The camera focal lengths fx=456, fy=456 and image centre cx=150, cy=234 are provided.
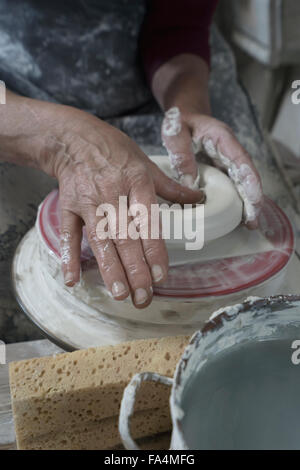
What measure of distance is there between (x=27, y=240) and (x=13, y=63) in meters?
0.48

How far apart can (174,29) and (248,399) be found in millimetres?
1100

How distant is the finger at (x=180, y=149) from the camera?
884 mm

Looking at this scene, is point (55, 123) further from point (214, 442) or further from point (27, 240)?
point (214, 442)

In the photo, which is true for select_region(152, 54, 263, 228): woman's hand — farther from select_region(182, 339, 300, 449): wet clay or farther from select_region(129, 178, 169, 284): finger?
select_region(182, 339, 300, 449): wet clay

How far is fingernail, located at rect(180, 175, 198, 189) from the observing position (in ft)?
2.88

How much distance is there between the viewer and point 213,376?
1.69 ft

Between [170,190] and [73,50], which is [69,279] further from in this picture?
[73,50]

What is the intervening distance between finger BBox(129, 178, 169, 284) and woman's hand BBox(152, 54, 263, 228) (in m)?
0.17

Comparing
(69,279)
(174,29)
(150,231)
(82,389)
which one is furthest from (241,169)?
(174,29)

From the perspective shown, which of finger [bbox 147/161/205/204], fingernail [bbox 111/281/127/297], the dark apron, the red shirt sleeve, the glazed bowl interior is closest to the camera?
the glazed bowl interior

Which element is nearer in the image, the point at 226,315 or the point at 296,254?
the point at 226,315

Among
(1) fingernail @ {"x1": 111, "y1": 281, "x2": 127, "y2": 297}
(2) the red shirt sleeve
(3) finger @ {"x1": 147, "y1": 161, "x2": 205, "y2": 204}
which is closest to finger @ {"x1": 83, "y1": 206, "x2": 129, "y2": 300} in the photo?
(1) fingernail @ {"x1": 111, "y1": 281, "x2": 127, "y2": 297}

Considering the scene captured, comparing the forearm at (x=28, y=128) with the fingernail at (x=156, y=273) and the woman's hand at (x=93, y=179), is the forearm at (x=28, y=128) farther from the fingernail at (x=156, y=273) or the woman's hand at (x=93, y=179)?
the fingernail at (x=156, y=273)

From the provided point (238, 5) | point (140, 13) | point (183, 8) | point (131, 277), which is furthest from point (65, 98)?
point (238, 5)
